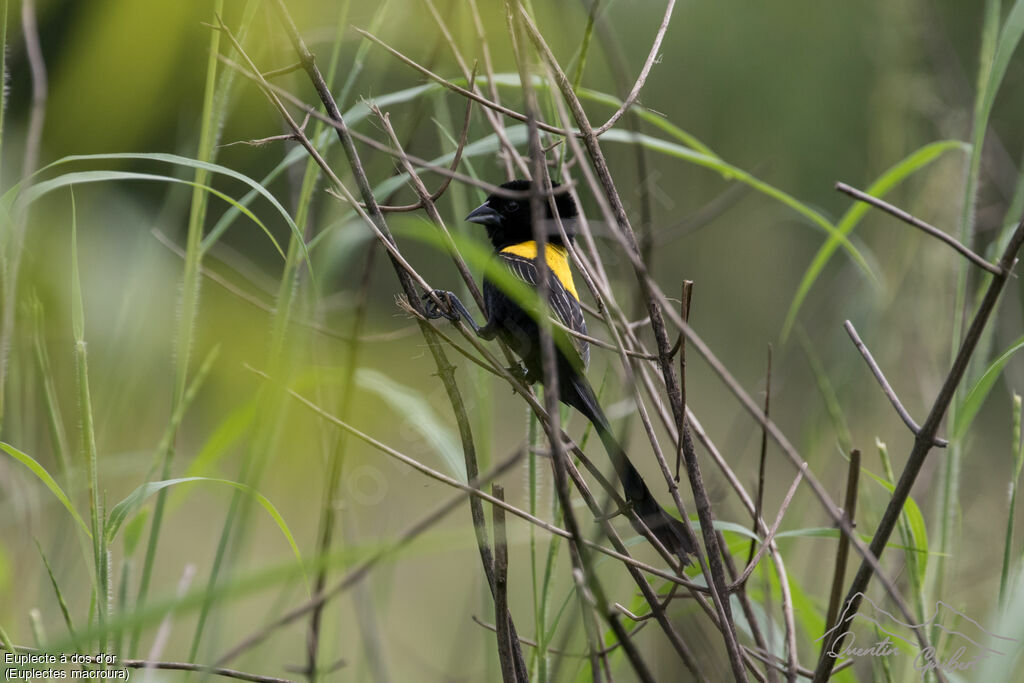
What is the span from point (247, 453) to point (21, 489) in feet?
2.84

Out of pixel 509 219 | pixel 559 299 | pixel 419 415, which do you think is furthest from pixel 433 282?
pixel 419 415

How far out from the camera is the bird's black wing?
7.55 ft

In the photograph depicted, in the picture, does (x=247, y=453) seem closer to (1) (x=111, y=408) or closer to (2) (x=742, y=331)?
(1) (x=111, y=408)

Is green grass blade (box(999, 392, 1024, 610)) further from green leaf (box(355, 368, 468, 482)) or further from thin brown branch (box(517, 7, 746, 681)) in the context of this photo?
green leaf (box(355, 368, 468, 482))

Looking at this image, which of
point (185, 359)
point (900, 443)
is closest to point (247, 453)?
point (185, 359)

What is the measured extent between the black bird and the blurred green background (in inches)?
4.5

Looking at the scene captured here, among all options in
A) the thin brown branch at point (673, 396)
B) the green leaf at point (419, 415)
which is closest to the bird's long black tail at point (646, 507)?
the thin brown branch at point (673, 396)

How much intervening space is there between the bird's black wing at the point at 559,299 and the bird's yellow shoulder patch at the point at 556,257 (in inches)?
A: 2.3

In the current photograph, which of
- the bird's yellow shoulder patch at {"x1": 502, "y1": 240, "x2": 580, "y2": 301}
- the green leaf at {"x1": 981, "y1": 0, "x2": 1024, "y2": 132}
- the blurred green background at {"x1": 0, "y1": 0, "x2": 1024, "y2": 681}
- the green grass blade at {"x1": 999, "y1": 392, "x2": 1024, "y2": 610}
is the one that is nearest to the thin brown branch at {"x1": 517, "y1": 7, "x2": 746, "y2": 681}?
the blurred green background at {"x1": 0, "y1": 0, "x2": 1024, "y2": 681}

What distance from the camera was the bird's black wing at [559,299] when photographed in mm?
2301

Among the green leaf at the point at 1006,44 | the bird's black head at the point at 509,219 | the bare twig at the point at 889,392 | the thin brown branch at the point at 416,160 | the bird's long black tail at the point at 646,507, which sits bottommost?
the bird's long black tail at the point at 646,507

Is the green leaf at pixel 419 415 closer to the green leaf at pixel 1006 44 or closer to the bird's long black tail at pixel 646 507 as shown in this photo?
the bird's long black tail at pixel 646 507

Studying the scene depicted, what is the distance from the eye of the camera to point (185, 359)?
3.90ft

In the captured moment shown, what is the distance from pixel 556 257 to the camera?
2838 mm
